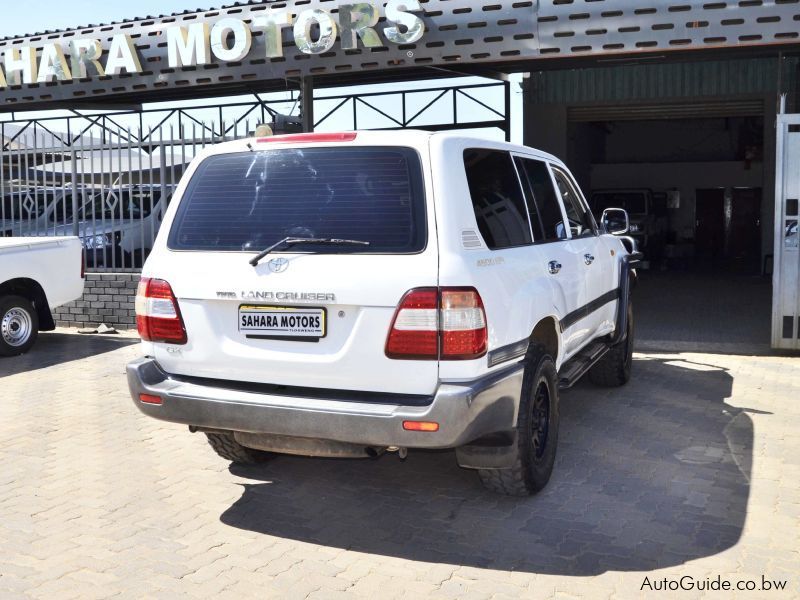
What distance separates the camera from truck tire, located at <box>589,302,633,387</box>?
7.13 metres

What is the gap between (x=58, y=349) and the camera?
980 centimetres

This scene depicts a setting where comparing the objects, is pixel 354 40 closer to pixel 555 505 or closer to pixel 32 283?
pixel 32 283

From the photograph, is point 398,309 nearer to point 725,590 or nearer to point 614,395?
point 725,590

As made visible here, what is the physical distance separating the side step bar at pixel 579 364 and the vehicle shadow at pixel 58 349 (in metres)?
5.67

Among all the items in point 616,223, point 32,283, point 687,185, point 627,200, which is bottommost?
point 32,283

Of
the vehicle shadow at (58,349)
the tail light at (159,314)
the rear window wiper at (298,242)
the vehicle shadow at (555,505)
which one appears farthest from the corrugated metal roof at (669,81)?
the tail light at (159,314)

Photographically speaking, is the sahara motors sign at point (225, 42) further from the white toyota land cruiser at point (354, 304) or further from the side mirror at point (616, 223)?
the white toyota land cruiser at point (354, 304)

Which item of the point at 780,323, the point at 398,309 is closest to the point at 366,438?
the point at 398,309

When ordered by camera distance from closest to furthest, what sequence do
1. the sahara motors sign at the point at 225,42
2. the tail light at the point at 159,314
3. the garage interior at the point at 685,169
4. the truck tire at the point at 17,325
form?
the tail light at the point at 159,314
the truck tire at the point at 17,325
the sahara motors sign at the point at 225,42
the garage interior at the point at 685,169

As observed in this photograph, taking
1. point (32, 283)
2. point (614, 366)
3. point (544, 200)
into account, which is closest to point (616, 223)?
point (614, 366)

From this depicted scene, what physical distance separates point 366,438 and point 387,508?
923 millimetres

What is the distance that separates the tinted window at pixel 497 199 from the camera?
13.6 ft

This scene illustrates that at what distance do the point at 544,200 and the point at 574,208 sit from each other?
832 millimetres

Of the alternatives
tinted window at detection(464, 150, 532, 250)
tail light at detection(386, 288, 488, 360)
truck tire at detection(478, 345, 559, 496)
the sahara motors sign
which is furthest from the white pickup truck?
tail light at detection(386, 288, 488, 360)
